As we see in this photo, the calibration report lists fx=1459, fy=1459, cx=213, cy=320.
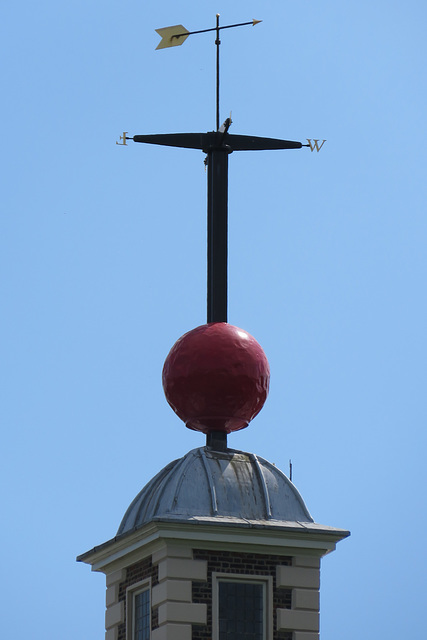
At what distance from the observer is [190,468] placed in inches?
934

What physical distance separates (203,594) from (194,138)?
8152mm

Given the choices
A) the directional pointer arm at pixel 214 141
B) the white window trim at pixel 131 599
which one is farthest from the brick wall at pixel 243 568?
the directional pointer arm at pixel 214 141

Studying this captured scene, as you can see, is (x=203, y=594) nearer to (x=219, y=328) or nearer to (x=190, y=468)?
(x=190, y=468)

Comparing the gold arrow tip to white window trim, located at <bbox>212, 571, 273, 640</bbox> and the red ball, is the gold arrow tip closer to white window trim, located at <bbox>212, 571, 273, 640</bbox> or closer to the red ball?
the red ball

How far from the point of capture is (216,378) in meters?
23.9

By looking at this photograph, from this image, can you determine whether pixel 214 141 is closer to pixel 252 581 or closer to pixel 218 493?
pixel 218 493

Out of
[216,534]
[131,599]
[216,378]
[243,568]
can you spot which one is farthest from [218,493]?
[131,599]

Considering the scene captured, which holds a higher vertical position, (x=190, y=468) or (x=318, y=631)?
(x=190, y=468)

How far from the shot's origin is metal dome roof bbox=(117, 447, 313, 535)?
76.2 ft

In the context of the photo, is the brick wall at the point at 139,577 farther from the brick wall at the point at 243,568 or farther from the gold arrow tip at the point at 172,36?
the gold arrow tip at the point at 172,36

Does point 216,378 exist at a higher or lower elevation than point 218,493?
higher

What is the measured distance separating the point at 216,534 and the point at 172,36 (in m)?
9.01

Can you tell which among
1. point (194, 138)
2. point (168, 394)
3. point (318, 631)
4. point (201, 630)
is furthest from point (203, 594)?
point (194, 138)

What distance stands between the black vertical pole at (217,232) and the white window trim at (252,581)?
14.8 feet
